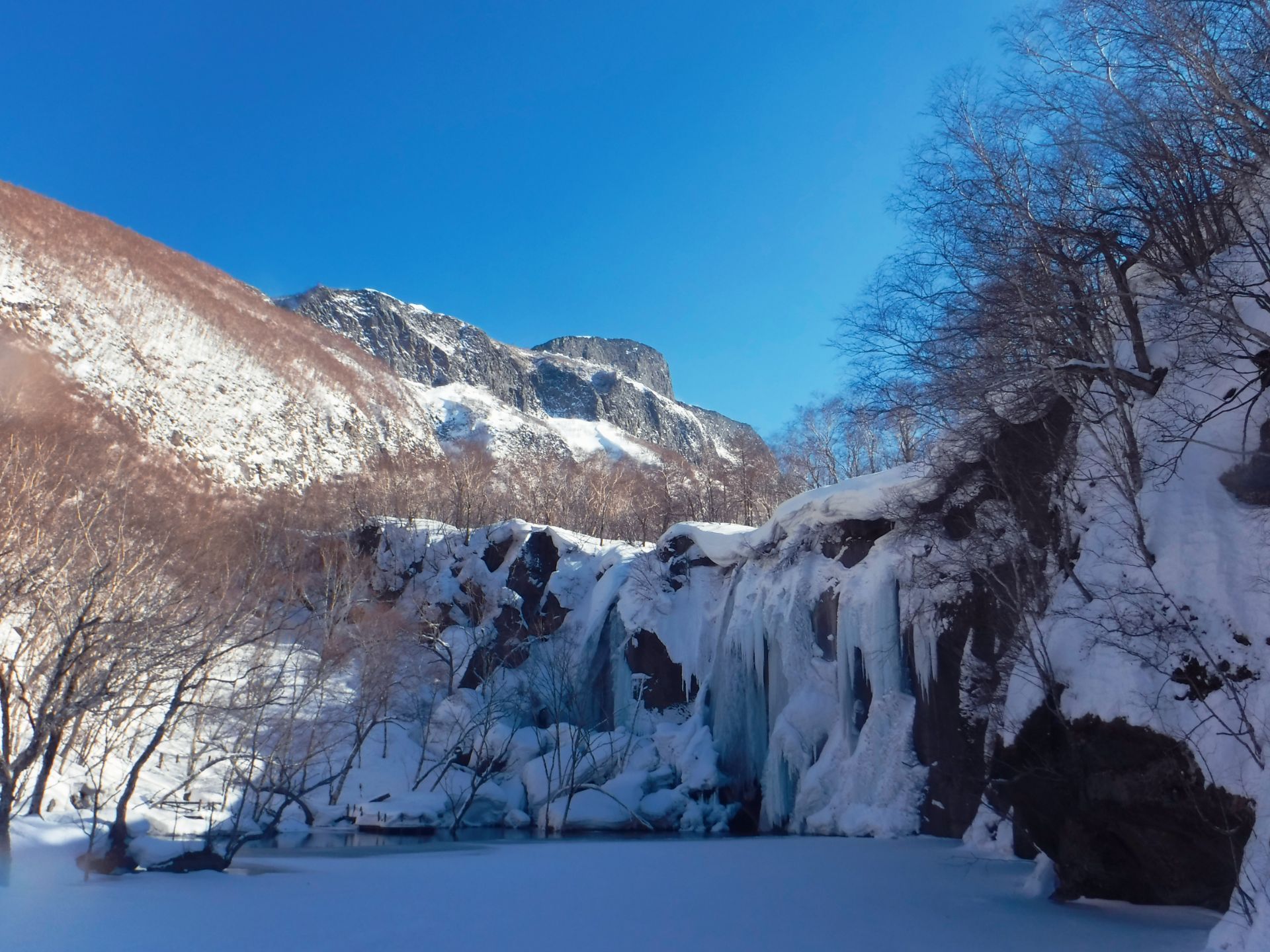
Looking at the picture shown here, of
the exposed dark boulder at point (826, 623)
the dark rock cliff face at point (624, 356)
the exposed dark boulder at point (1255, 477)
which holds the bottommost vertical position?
the exposed dark boulder at point (826, 623)

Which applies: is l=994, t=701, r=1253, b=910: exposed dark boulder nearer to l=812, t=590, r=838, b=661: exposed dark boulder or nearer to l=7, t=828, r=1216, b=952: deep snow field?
l=7, t=828, r=1216, b=952: deep snow field

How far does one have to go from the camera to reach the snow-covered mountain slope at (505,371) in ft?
320

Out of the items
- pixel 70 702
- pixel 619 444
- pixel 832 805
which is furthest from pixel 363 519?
pixel 619 444

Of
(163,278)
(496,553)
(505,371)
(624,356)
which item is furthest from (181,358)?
(624,356)

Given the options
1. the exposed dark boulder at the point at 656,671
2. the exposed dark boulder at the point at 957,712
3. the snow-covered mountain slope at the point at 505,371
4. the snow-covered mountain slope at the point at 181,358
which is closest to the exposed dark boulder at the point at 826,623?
the exposed dark boulder at the point at 957,712

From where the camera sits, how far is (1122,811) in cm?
683

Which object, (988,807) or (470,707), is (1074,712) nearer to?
(988,807)

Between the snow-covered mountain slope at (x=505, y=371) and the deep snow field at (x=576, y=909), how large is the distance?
8230 centimetres

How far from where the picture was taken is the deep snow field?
6.12 meters

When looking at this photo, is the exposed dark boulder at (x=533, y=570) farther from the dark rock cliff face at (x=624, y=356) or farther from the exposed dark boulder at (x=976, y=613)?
Result: the dark rock cliff face at (x=624, y=356)

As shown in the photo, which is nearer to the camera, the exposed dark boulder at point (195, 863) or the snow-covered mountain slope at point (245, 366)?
the exposed dark boulder at point (195, 863)

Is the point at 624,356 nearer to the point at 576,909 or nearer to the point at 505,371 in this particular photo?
the point at 505,371

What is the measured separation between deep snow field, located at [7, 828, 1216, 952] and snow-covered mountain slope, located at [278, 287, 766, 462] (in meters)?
82.3

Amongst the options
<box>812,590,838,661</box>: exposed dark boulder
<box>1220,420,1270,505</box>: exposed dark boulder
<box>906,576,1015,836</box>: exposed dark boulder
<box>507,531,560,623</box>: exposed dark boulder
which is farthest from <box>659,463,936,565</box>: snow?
<box>507,531,560,623</box>: exposed dark boulder
